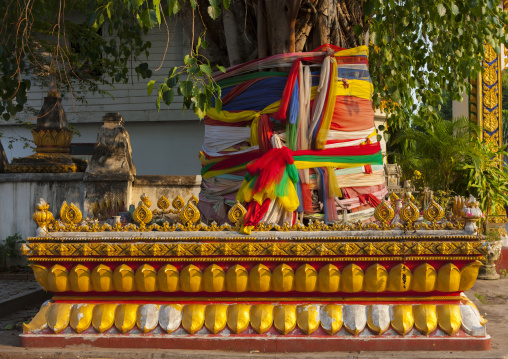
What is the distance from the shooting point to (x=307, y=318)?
4.39 metres

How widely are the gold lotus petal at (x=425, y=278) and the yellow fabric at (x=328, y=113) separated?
4.65ft

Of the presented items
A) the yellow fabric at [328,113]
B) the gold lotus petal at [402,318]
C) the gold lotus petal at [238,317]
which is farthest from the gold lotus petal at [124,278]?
A: the gold lotus petal at [402,318]

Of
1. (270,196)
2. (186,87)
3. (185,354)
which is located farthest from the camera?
(270,196)

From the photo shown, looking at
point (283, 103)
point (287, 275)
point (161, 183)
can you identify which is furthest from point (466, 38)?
point (161, 183)

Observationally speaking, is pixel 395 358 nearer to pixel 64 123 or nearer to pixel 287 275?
pixel 287 275

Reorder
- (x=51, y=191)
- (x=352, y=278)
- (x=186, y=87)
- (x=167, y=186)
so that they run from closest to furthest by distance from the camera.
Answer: (x=186, y=87) → (x=352, y=278) → (x=167, y=186) → (x=51, y=191)

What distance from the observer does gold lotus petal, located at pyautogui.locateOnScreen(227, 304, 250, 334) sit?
4391 millimetres

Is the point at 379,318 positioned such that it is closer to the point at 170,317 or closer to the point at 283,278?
the point at 283,278

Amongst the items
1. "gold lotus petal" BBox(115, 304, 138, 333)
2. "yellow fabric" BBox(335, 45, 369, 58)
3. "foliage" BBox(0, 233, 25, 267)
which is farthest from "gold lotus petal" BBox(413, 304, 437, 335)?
"foliage" BBox(0, 233, 25, 267)

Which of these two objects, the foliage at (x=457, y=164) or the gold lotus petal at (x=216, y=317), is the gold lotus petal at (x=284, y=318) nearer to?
the gold lotus petal at (x=216, y=317)

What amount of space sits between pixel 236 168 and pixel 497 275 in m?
5.15

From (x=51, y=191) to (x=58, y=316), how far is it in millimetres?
4582

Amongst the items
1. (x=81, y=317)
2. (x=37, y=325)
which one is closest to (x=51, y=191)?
(x=37, y=325)

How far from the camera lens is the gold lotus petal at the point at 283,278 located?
4395 millimetres
